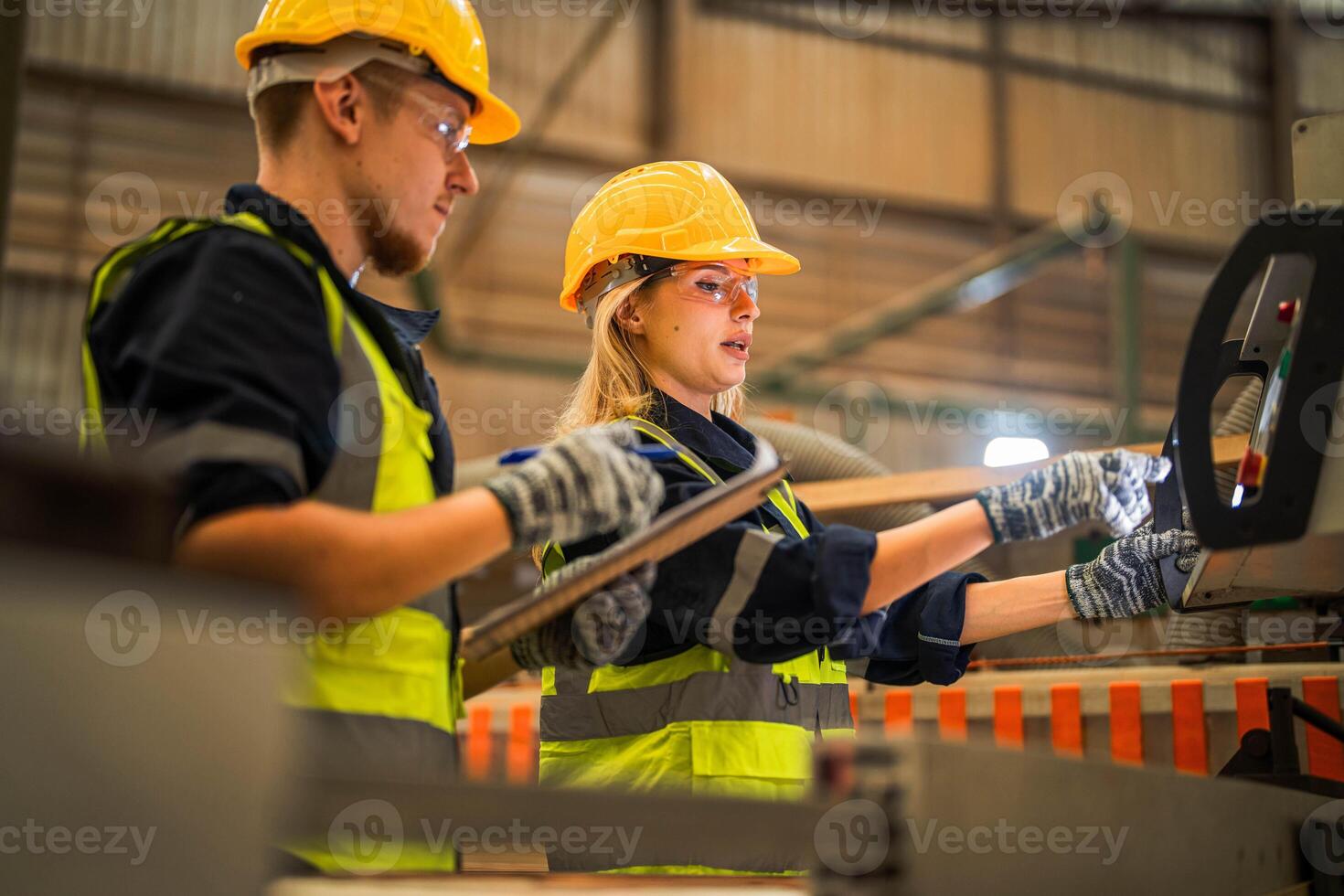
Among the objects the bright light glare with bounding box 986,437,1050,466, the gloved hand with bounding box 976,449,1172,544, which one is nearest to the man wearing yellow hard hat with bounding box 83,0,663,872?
the gloved hand with bounding box 976,449,1172,544

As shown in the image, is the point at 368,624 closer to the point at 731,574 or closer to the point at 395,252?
the point at 395,252

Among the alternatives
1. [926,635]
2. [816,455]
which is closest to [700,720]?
[926,635]

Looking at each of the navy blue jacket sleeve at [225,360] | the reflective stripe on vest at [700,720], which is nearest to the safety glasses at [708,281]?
the reflective stripe on vest at [700,720]

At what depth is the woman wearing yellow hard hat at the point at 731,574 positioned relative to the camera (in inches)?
88.0

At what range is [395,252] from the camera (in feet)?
6.48

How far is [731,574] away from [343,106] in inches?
38.9

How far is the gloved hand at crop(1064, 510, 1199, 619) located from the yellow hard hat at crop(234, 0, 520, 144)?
151cm

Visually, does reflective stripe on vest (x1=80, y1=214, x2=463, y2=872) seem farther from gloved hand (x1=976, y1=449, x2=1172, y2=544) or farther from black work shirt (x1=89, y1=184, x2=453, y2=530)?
gloved hand (x1=976, y1=449, x2=1172, y2=544)

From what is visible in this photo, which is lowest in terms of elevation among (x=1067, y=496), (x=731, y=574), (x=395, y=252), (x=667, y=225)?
(x=731, y=574)

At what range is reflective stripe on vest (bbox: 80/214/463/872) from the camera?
1.60m

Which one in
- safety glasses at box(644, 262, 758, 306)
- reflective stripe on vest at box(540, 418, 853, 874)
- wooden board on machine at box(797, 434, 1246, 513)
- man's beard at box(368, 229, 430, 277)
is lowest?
reflective stripe on vest at box(540, 418, 853, 874)

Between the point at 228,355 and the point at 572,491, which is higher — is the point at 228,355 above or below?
above

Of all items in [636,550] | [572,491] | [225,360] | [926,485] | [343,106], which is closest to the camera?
[225,360]

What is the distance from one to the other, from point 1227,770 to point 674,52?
10642 millimetres
